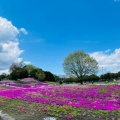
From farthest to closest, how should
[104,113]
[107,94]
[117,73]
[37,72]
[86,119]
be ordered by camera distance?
[117,73] → [37,72] → [107,94] → [104,113] → [86,119]

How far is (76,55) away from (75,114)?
66.4 m

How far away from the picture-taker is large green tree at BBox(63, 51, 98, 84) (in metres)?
78.6

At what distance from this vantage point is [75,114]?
1255 cm

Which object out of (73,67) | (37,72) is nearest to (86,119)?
(73,67)

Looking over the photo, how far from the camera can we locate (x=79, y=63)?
258 ft

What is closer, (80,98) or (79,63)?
(80,98)

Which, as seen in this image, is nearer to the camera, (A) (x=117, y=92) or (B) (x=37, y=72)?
(A) (x=117, y=92)

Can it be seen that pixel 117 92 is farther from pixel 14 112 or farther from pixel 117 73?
pixel 117 73

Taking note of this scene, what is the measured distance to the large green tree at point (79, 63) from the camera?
78.6 metres

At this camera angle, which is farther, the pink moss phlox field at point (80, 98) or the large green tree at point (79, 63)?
the large green tree at point (79, 63)

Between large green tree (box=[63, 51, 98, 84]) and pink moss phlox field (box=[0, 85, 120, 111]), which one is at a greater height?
large green tree (box=[63, 51, 98, 84])

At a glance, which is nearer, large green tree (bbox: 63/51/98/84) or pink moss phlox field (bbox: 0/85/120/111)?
pink moss phlox field (bbox: 0/85/120/111)

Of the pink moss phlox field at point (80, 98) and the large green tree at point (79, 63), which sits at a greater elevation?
the large green tree at point (79, 63)

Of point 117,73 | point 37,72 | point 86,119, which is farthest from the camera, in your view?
point 117,73
